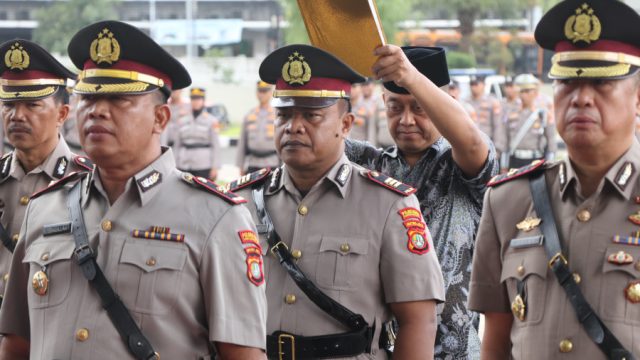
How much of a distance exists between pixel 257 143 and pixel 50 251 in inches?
447

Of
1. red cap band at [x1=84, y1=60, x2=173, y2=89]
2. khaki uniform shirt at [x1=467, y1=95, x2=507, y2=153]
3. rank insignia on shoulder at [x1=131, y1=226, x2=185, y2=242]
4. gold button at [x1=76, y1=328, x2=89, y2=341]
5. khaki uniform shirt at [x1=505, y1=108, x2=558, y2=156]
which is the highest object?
khaki uniform shirt at [x1=467, y1=95, x2=507, y2=153]

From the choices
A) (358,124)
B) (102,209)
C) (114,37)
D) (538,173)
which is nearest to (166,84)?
(114,37)

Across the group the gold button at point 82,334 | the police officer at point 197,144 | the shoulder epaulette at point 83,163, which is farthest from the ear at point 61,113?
the police officer at point 197,144

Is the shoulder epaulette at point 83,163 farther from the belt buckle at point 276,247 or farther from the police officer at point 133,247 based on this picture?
the police officer at point 133,247

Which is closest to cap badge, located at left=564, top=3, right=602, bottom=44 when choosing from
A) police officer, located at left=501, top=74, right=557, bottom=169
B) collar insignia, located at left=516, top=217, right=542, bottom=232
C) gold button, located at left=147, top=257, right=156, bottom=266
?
collar insignia, located at left=516, top=217, right=542, bottom=232

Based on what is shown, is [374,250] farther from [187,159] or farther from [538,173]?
[187,159]

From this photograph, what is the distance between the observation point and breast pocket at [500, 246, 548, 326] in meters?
3.44

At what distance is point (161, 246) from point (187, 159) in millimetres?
11795

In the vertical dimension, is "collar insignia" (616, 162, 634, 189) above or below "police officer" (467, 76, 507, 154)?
below

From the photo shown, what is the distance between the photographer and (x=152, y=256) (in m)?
3.33

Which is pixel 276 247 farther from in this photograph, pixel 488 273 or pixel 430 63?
pixel 430 63

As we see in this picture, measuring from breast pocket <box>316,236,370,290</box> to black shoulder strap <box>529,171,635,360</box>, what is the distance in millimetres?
781

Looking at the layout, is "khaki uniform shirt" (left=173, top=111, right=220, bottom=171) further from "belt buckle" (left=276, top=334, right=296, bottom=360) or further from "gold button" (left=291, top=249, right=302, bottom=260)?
"belt buckle" (left=276, top=334, right=296, bottom=360)

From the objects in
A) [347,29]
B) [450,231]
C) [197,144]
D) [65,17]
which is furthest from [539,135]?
[65,17]
